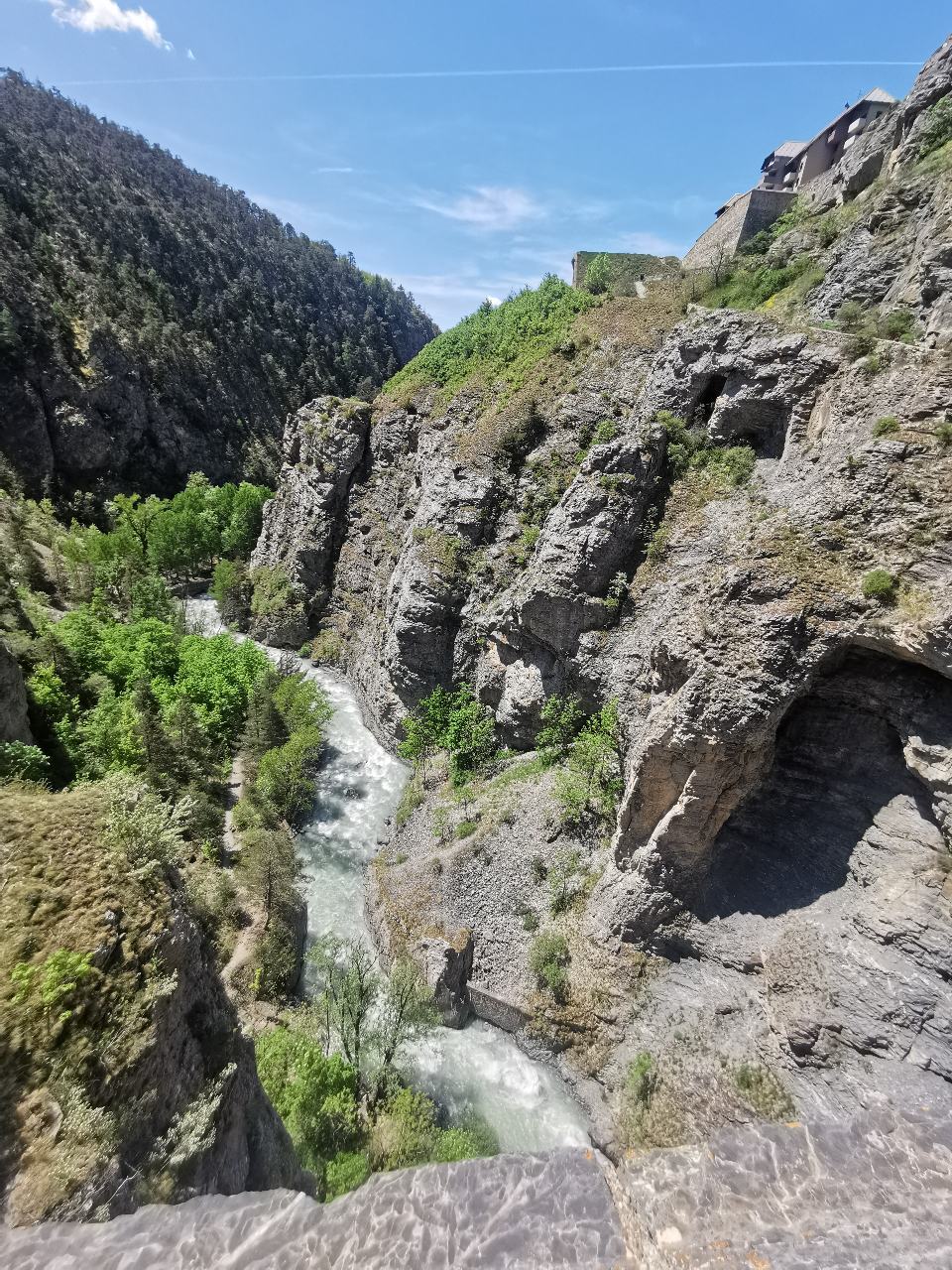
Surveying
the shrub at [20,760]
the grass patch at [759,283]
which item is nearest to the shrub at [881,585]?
the grass patch at [759,283]

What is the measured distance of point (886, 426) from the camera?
51.4 ft

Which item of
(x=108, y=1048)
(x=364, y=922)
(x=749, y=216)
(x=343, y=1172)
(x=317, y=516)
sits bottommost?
(x=364, y=922)

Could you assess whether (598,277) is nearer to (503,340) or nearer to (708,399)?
(503,340)

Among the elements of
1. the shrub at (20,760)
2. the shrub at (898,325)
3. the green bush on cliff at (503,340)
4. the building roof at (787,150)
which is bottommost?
the shrub at (20,760)

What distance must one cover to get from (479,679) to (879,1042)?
64.3 ft

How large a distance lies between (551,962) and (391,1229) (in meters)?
15.8

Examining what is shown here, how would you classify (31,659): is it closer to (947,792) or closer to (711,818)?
(711,818)

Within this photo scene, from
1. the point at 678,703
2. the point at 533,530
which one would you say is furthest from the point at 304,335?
the point at 678,703

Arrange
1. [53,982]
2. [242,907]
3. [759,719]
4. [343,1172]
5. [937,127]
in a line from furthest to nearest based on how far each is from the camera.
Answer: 1. [937,127]
2. [242,907]
3. [759,719]
4. [343,1172]
5. [53,982]

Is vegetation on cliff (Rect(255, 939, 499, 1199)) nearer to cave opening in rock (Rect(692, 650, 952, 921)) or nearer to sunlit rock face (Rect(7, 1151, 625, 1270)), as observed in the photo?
cave opening in rock (Rect(692, 650, 952, 921))

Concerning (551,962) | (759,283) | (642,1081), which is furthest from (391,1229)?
(759,283)

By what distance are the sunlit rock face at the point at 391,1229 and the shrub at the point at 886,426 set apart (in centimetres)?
1880

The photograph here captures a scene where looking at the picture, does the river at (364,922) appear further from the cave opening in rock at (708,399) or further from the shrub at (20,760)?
the cave opening in rock at (708,399)

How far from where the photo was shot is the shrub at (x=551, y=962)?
1831cm
